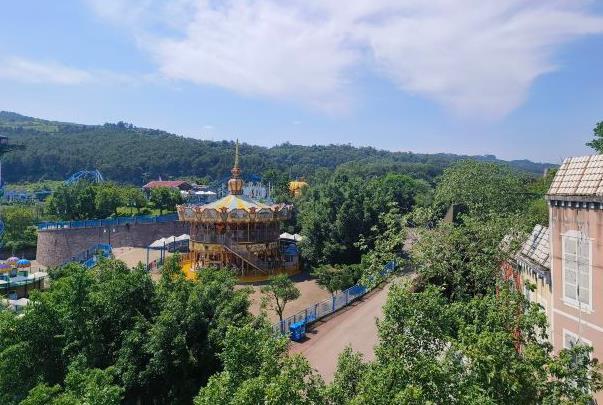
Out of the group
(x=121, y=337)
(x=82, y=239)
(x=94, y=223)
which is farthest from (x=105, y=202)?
(x=121, y=337)

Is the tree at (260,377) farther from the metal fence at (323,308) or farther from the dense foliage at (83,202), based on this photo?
the dense foliage at (83,202)

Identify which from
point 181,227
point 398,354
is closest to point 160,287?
point 398,354

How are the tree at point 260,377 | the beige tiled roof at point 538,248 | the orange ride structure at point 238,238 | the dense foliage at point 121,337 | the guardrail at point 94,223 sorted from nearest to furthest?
1. the tree at point 260,377
2. the beige tiled roof at point 538,248
3. the dense foliage at point 121,337
4. the orange ride structure at point 238,238
5. the guardrail at point 94,223

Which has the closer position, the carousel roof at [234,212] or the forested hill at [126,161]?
the carousel roof at [234,212]

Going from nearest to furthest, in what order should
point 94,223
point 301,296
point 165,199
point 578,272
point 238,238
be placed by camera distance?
point 578,272 → point 301,296 → point 238,238 → point 94,223 → point 165,199

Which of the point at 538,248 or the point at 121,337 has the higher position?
the point at 538,248

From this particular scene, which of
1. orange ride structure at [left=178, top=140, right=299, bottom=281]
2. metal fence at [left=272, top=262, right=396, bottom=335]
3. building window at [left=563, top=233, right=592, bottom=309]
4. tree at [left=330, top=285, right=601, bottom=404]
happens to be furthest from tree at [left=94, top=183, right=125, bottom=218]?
building window at [left=563, top=233, right=592, bottom=309]

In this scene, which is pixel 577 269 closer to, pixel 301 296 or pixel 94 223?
pixel 301 296

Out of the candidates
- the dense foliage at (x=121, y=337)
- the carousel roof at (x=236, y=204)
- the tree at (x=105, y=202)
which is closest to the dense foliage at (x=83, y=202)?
the tree at (x=105, y=202)
